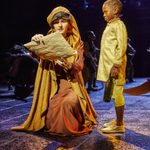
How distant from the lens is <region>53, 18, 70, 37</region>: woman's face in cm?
580

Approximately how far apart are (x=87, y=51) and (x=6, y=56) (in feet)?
8.21

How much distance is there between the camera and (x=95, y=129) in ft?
19.7

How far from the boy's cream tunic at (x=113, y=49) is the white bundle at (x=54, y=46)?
0.53m

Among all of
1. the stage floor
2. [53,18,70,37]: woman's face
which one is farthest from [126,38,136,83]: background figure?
[53,18,70,37]: woman's face

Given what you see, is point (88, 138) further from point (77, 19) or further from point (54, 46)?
point (77, 19)

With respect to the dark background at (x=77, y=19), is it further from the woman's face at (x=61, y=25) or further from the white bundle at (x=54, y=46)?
the white bundle at (x=54, y=46)

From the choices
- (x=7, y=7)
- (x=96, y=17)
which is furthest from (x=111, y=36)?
(x=96, y=17)

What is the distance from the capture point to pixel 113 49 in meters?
5.45

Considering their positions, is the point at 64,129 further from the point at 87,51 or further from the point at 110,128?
the point at 87,51

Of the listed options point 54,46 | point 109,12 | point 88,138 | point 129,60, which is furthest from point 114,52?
point 129,60

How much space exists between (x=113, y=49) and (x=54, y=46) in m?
0.87

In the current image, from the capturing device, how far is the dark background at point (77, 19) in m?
16.1

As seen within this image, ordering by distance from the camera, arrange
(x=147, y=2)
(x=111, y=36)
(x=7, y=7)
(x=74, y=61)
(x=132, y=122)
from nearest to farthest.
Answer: (x=111, y=36) < (x=74, y=61) < (x=132, y=122) < (x=7, y=7) < (x=147, y=2)

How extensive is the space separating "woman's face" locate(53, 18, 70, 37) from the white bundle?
534 millimetres
